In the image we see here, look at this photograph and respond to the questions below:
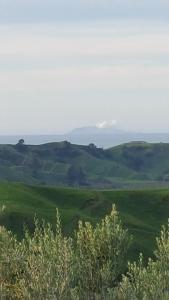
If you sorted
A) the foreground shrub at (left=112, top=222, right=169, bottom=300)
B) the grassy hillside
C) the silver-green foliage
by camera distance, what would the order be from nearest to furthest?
the silver-green foliage
the foreground shrub at (left=112, top=222, right=169, bottom=300)
the grassy hillside

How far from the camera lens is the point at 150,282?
43469mm

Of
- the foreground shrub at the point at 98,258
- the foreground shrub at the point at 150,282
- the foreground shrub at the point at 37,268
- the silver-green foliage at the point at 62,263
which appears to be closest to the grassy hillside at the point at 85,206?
the foreground shrub at the point at 150,282

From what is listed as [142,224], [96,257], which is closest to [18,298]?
[96,257]

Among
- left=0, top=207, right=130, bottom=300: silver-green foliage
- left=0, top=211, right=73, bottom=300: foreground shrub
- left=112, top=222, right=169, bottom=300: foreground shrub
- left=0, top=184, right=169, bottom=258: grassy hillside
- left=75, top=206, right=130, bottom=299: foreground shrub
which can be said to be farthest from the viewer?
left=0, top=184, right=169, bottom=258: grassy hillside

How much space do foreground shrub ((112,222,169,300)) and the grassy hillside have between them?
237ft

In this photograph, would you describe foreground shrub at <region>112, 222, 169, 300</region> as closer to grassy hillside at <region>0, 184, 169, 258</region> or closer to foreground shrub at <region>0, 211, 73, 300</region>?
foreground shrub at <region>0, 211, 73, 300</region>

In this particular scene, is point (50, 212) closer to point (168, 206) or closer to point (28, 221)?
point (28, 221)

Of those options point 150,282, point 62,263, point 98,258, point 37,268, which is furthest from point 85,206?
point 37,268

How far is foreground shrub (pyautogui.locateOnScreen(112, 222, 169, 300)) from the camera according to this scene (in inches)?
1607

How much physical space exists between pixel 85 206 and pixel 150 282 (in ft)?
354

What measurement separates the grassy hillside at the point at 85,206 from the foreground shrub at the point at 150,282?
7216cm

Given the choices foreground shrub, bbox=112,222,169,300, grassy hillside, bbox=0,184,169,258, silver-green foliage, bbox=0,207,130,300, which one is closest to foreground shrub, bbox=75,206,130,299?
silver-green foliage, bbox=0,207,130,300

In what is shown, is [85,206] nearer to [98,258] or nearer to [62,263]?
[98,258]

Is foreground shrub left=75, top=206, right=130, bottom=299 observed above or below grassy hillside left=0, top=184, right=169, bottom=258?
above
